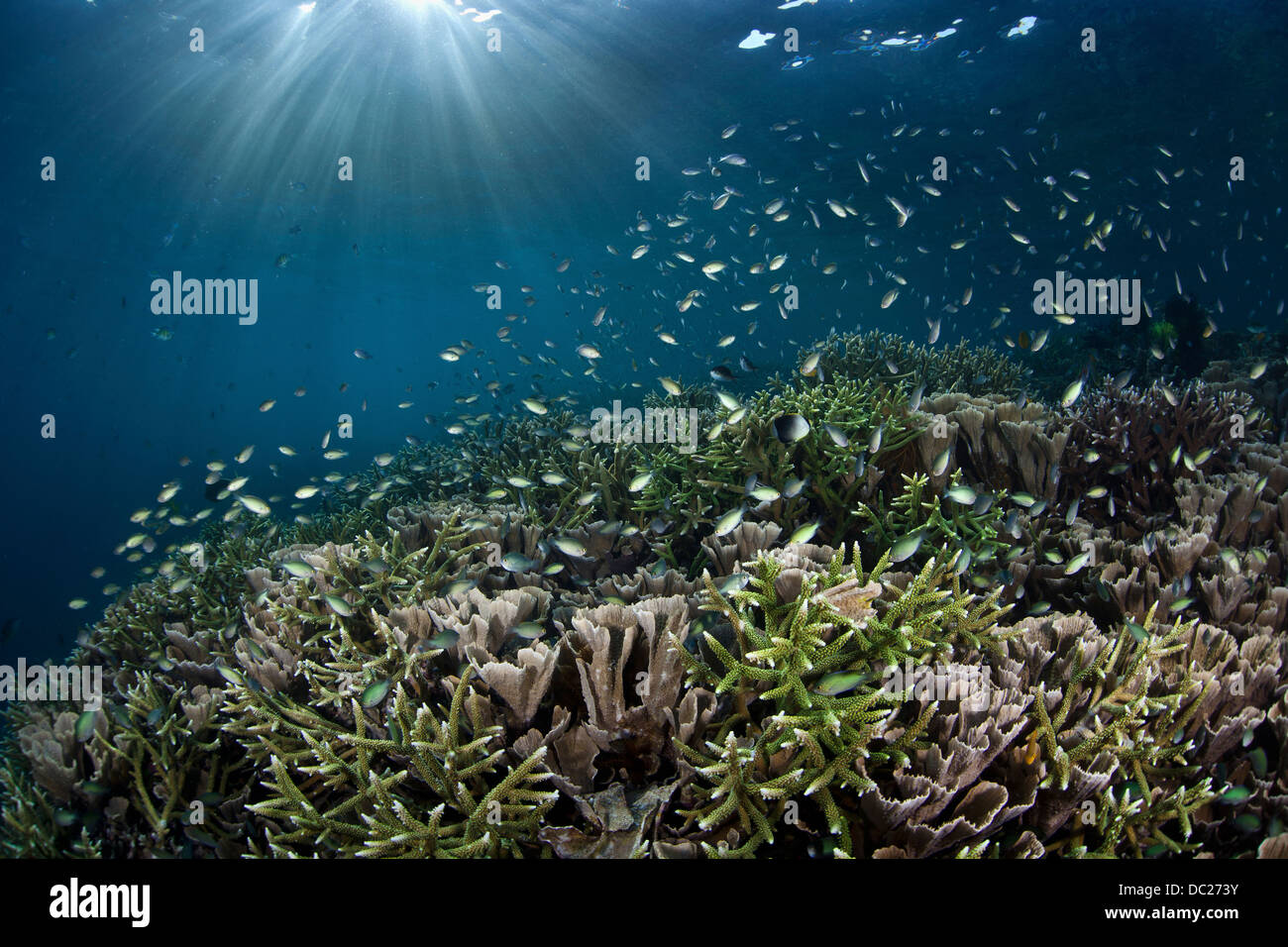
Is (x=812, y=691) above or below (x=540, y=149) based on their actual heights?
below

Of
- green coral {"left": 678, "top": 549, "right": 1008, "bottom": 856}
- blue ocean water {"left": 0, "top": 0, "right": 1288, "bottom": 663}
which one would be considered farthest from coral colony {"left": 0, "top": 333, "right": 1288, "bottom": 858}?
blue ocean water {"left": 0, "top": 0, "right": 1288, "bottom": 663}

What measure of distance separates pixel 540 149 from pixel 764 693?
96.3 ft

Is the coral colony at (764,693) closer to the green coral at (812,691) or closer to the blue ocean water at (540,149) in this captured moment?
the green coral at (812,691)

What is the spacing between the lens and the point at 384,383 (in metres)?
162

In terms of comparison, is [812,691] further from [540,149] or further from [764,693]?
[540,149]

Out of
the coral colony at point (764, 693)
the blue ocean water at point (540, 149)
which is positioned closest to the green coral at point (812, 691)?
the coral colony at point (764, 693)

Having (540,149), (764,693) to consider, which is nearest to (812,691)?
(764,693)

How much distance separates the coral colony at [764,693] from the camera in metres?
2.34

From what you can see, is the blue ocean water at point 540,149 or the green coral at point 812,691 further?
the blue ocean water at point 540,149

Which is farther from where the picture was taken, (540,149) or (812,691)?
(540,149)

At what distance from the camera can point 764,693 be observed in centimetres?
238

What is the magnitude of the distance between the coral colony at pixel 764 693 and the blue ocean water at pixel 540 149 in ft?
19.5

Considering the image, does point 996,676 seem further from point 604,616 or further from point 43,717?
point 43,717
